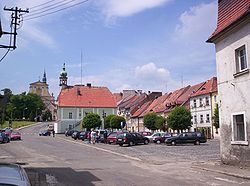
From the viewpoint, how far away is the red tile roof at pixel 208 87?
2463 inches

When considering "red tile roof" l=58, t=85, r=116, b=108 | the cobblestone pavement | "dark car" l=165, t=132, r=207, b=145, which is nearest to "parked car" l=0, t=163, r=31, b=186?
the cobblestone pavement

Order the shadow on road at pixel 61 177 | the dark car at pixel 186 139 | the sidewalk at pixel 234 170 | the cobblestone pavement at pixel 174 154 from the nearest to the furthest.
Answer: the shadow on road at pixel 61 177, the sidewalk at pixel 234 170, the cobblestone pavement at pixel 174 154, the dark car at pixel 186 139

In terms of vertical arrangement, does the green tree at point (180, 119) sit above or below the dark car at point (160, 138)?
above

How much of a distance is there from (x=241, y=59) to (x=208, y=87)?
48.4 m

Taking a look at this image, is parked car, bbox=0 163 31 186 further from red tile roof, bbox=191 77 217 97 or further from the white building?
red tile roof, bbox=191 77 217 97

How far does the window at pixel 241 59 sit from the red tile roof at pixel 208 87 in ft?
145

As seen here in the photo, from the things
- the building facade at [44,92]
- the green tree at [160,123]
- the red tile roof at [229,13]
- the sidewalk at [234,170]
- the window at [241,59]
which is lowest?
the sidewalk at [234,170]

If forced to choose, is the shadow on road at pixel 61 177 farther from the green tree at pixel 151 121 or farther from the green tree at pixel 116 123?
the green tree at pixel 116 123

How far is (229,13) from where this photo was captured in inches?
733

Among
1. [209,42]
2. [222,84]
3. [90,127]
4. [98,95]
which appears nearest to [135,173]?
[222,84]

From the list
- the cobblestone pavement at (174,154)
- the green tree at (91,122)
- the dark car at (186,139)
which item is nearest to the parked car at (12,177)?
the cobblestone pavement at (174,154)

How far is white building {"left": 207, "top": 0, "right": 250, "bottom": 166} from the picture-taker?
16.6 m

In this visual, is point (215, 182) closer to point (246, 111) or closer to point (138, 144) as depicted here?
point (246, 111)

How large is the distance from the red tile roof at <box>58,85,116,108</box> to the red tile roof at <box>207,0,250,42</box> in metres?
79.0
